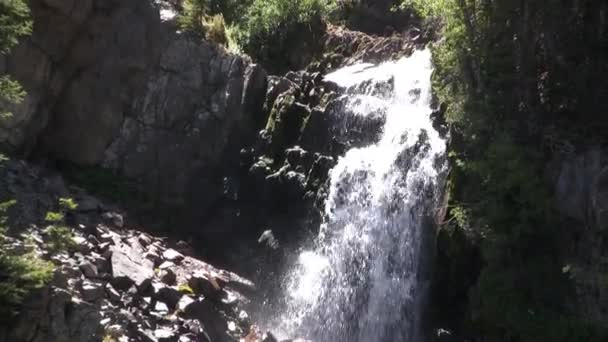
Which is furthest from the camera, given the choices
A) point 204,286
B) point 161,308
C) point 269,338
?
point 204,286

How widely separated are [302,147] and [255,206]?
6.28ft


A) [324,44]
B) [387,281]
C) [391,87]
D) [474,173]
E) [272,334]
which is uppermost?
[324,44]

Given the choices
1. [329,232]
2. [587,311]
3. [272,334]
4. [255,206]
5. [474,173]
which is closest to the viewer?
[587,311]

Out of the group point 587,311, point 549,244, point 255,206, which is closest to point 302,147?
point 255,206

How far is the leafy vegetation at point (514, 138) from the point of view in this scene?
1076 centimetres

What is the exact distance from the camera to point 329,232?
1524cm

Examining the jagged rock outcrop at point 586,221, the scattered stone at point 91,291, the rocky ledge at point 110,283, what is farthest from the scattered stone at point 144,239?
the jagged rock outcrop at point 586,221

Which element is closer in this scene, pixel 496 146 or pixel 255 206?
pixel 496 146

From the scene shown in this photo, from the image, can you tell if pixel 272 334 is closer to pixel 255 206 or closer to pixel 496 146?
pixel 255 206

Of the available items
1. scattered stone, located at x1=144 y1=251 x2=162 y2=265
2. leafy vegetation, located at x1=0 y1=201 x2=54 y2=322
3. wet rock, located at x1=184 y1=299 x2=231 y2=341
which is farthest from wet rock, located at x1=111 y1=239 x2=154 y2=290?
leafy vegetation, located at x1=0 y1=201 x2=54 y2=322

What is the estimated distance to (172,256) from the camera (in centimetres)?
1432

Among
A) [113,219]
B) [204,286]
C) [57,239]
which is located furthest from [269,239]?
[57,239]

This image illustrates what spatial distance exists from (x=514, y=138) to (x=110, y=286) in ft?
25.5

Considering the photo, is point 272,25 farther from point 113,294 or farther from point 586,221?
point 586,221
